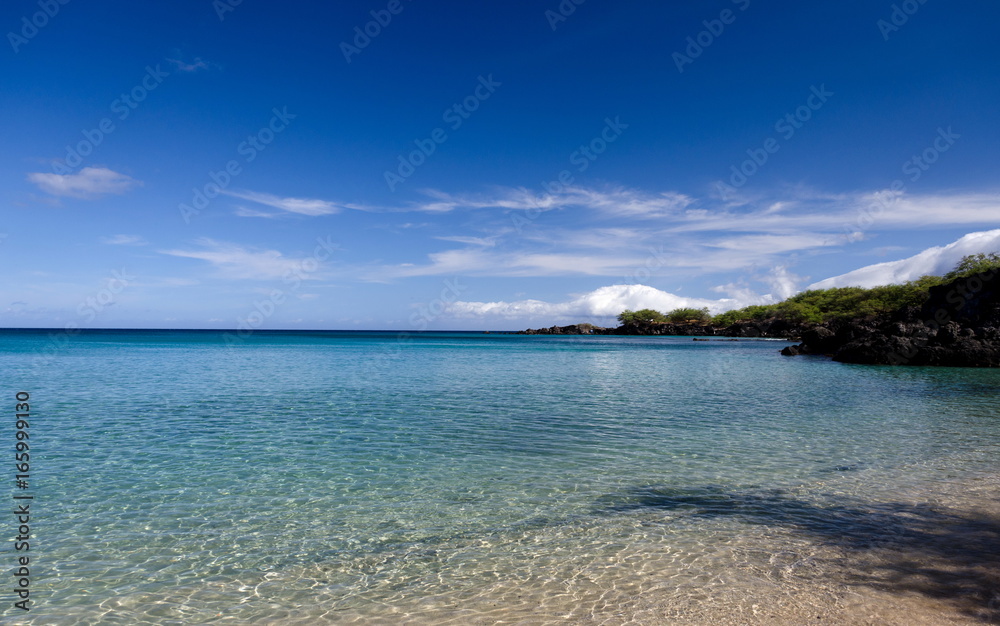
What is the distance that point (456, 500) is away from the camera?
10.6m

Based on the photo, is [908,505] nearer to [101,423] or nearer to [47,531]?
[47,531]

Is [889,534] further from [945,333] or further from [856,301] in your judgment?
[856,301]

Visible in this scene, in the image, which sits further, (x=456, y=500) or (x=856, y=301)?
(x=856, y=301)

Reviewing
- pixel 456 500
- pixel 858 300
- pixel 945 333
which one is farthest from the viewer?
pixel 858 300

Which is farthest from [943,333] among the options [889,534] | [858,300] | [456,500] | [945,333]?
[858,300]

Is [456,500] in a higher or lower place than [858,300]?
lower

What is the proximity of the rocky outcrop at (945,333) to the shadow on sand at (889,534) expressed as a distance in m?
45.1

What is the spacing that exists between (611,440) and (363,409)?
11.0 metres

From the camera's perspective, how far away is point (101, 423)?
18.1 metres

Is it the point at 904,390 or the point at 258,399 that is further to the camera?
the point at 904,390

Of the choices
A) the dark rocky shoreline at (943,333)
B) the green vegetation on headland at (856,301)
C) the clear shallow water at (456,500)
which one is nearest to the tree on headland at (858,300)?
the green vegetation on headland at (856,301)

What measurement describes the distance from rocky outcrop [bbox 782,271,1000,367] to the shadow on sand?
45060 millimetres

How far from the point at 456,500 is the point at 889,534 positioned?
7.51 m

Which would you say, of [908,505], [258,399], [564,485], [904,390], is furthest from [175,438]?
[904,390]
